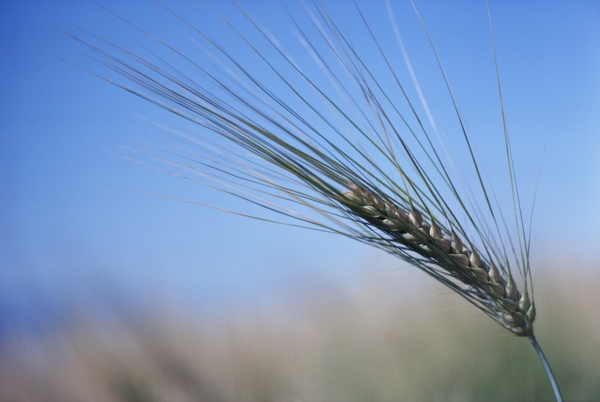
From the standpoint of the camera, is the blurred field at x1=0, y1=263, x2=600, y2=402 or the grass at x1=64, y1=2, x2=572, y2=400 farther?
the blurred field at x1=0, y1=263, x2=600, y2=402

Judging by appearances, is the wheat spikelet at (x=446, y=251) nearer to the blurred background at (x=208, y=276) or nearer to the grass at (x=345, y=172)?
the grass at (x=345, y=172)

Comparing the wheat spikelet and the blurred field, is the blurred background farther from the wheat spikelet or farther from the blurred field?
the wheat spikelet

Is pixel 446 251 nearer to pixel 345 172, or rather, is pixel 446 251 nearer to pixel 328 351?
pixel 345 172

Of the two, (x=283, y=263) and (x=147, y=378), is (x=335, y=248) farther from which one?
(x=147, y=378)

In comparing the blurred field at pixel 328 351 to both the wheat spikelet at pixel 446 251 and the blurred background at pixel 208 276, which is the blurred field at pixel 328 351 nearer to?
the blurred background at pixel 208 276

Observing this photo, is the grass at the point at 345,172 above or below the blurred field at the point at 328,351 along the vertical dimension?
above

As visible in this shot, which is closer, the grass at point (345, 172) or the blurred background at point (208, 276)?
the grass at point (345, 172)

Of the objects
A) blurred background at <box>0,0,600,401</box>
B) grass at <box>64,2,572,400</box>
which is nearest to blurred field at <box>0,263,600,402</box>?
blurred background at <box>0,0,600,401</box>

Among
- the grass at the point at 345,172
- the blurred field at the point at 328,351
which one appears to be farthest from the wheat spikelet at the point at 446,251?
the blurred field at the point at 328,351

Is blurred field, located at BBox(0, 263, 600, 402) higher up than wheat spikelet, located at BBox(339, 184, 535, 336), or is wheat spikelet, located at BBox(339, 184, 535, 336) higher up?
wheat spikelet, located at BBox(339, 184, 535, 336)
